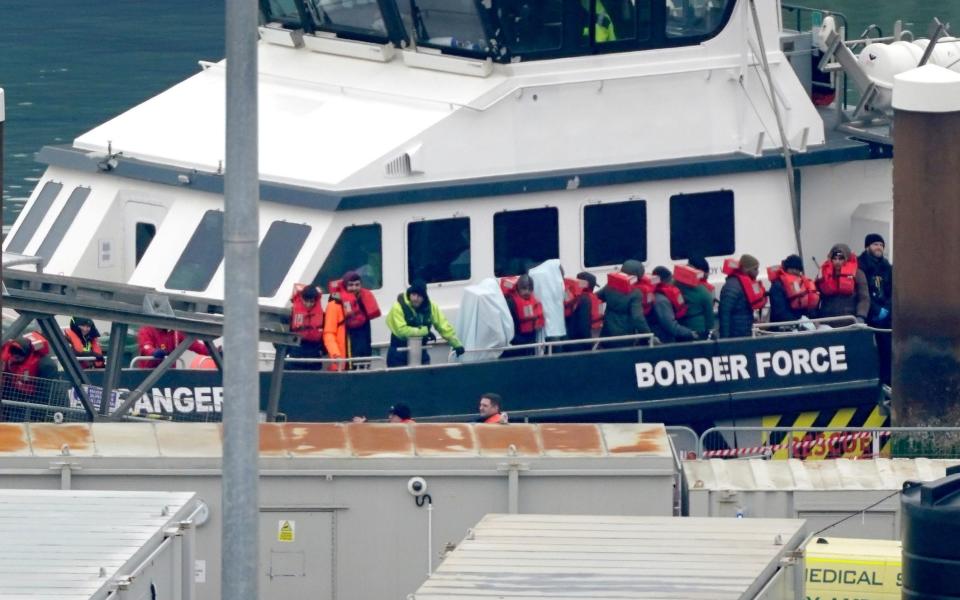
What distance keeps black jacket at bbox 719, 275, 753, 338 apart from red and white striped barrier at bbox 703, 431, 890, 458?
97 cm

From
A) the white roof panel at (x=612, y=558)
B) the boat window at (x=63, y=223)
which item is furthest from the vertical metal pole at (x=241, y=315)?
the boat window at (x=63, y=223)

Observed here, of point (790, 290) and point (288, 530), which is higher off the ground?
point (790, 290)

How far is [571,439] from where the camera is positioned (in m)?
11.0

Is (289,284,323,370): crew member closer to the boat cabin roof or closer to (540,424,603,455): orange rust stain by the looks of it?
the boat cabin roof

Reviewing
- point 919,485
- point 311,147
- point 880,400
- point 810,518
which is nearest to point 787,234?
point 880,400

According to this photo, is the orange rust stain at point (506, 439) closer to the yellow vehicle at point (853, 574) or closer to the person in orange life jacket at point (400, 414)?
the yellow vehicle at point (853, 574)

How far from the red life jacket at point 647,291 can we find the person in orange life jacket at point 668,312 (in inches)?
1.3

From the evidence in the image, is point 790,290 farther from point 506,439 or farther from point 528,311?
point 506,439

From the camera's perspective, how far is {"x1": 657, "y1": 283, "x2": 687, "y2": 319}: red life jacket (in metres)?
15.1

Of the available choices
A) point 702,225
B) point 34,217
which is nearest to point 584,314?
point 702,225

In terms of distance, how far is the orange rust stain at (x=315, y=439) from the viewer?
10906 millimetres

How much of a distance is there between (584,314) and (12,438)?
5.15 metres

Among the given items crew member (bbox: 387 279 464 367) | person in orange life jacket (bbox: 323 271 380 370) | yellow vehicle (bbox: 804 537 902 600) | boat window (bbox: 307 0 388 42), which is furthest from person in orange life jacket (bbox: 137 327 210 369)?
yellow vehicle (bbox: 804 537 902 600)

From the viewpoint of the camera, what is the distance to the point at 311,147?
15.2 meters
